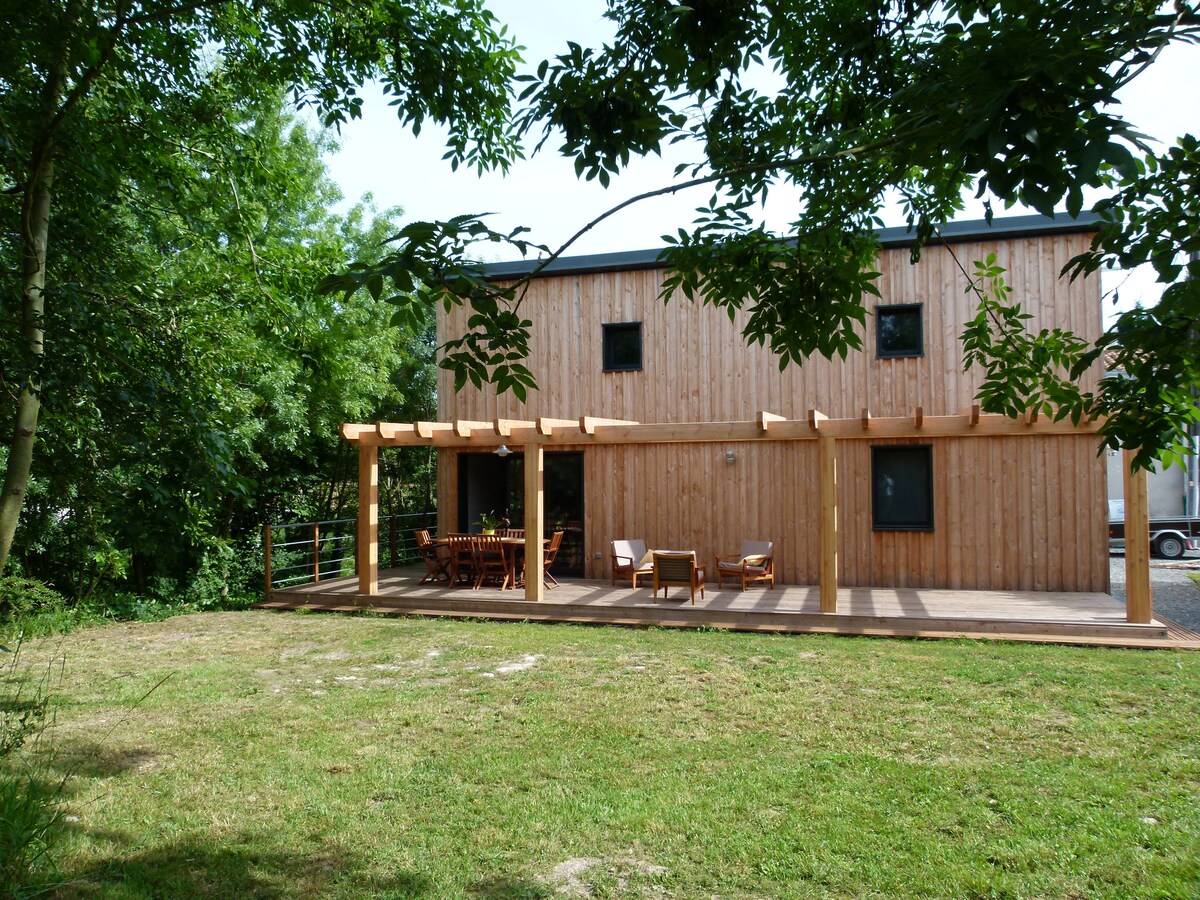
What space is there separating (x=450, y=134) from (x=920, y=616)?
23.6 ft

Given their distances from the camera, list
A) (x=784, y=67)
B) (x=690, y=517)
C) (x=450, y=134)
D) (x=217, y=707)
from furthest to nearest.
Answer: (x=690, y=517), (x=217, y=707), (x=450, y=134), (x=784, y=67)

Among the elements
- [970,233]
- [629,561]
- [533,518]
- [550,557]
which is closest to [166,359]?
[533,518]

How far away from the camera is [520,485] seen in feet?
48.1

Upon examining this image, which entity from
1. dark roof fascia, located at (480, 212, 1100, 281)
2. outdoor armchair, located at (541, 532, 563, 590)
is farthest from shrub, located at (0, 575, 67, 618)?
dark roof fascia, located at (480, 212, 1100, 281)

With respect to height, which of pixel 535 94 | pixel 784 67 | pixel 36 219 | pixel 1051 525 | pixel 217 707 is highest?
pixel 784 67

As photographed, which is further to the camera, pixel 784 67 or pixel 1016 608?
pixel 1016 608

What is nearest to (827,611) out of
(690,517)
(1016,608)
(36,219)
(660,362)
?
(1016,608)

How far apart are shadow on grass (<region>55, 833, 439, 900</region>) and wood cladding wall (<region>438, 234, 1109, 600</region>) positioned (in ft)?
31.2

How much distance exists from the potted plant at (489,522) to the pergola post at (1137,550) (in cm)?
814

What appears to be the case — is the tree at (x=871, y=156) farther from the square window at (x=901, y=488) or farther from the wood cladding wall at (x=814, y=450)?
the square window at (x=901, y=488)

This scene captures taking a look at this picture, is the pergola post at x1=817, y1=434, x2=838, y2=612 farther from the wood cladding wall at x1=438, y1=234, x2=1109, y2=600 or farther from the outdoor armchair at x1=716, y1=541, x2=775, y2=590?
the wood cladding wall at x1=438, y1=234, x2=1109, y2=600

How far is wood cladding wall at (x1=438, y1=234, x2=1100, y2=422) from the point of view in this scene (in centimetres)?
1163

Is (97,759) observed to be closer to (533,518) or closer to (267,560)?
(533,518)

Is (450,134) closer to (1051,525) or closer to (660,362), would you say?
(660,362)
